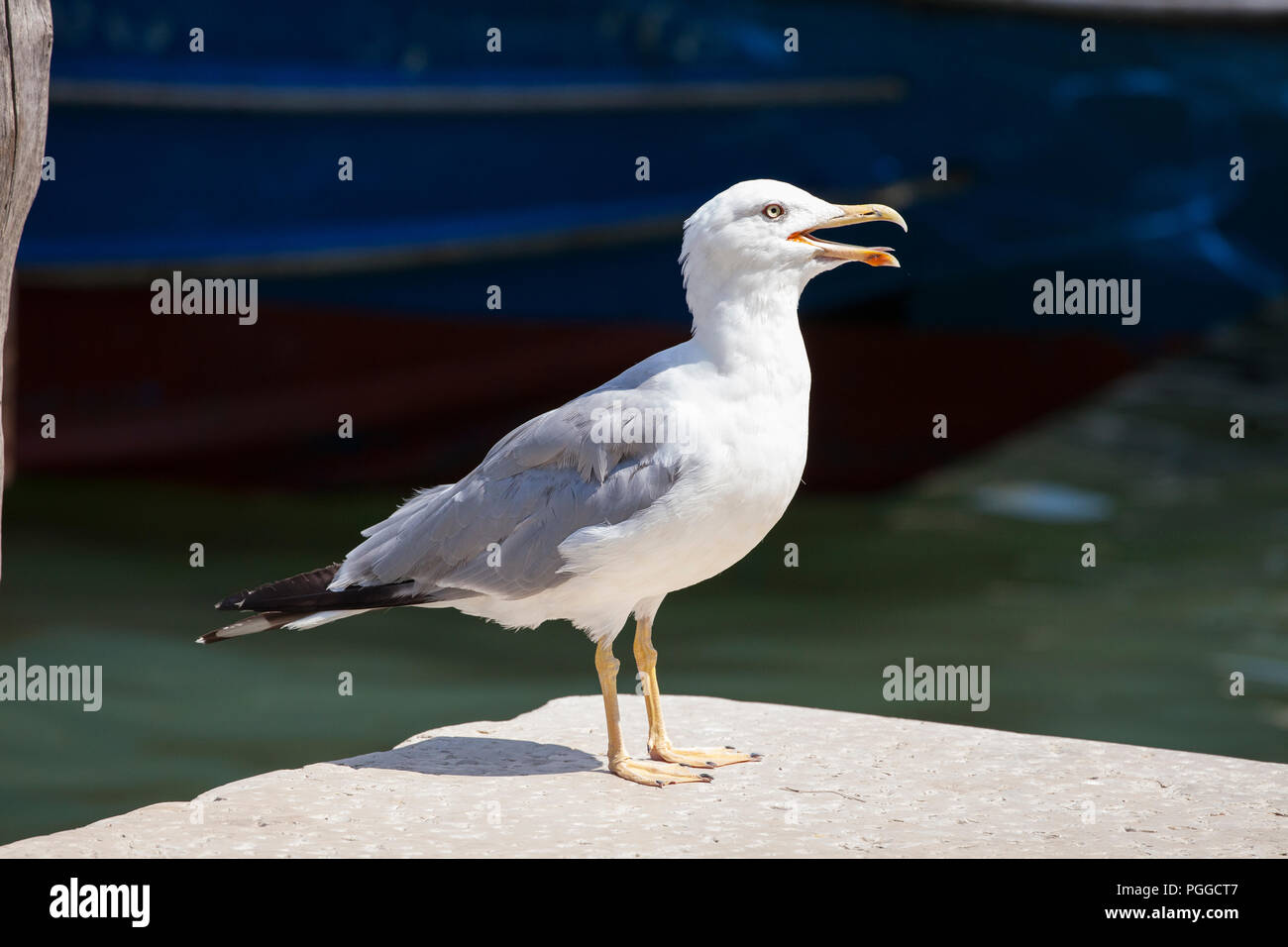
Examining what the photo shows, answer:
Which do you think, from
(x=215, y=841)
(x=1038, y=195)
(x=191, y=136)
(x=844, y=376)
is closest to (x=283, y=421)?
(x=191, y=136)

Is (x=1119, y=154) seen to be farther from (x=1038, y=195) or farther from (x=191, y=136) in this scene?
(x=191, y=136)

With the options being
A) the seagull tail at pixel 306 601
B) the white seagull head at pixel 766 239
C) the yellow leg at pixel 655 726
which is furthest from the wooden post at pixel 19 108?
the yellow leg at pixel 655 726

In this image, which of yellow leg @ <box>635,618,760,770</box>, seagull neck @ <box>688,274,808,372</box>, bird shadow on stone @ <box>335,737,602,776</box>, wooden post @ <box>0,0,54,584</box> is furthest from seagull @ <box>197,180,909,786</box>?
wooden post @ <box>0,0,54,584</box>

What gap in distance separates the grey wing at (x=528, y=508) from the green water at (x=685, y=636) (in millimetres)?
2597

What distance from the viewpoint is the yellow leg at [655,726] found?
5.03 metres

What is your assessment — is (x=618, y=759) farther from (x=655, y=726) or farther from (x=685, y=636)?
(x=685, y=636)

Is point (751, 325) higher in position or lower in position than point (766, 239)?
lower

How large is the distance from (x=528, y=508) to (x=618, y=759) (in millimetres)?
834

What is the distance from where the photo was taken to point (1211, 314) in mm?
10625

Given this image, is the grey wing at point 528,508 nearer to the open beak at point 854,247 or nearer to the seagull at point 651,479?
the seagull at point 651,479

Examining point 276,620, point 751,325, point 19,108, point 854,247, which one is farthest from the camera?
point 276,620

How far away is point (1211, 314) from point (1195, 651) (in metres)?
2.75

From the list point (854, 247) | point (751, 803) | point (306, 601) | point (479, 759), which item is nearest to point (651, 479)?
point (854, 247)

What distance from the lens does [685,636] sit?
29.7 feet
